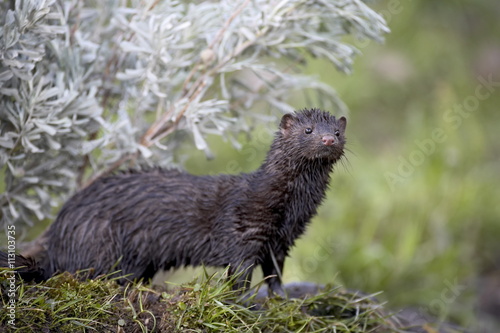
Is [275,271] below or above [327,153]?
below

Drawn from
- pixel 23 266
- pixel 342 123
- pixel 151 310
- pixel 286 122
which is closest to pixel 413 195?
pixel 342 123

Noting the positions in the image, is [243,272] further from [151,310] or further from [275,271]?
[151,310]

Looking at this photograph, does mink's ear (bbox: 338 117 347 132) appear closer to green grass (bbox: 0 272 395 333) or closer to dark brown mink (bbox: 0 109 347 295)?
dark brown mink (bbox: 0 109 347 295)

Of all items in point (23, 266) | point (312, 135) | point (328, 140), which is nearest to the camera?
point (23, 266)

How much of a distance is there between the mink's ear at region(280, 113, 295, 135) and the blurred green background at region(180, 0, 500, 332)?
953 millimetres

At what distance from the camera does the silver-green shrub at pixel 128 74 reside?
4121mm

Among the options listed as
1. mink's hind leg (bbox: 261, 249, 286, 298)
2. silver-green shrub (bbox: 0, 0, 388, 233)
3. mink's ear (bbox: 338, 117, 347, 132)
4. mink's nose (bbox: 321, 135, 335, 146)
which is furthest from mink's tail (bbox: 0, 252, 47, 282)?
mink's ear (bbox: 338, 117, 347, 132)

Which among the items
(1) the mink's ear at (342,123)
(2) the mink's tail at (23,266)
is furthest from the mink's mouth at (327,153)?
(2) the mink's tail at (23,266)

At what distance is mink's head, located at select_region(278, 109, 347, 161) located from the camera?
3.85 m

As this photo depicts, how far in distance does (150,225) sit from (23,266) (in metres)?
0.92

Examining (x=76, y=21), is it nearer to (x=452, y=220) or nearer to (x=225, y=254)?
(x=225, y=254)

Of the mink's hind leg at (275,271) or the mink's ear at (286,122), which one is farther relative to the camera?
the mink's hind leg at (275,271)

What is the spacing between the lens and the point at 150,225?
4.16 m

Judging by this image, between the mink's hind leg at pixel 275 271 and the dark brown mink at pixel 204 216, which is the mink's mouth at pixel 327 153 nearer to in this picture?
the dark brown mink at pixel 204 216
